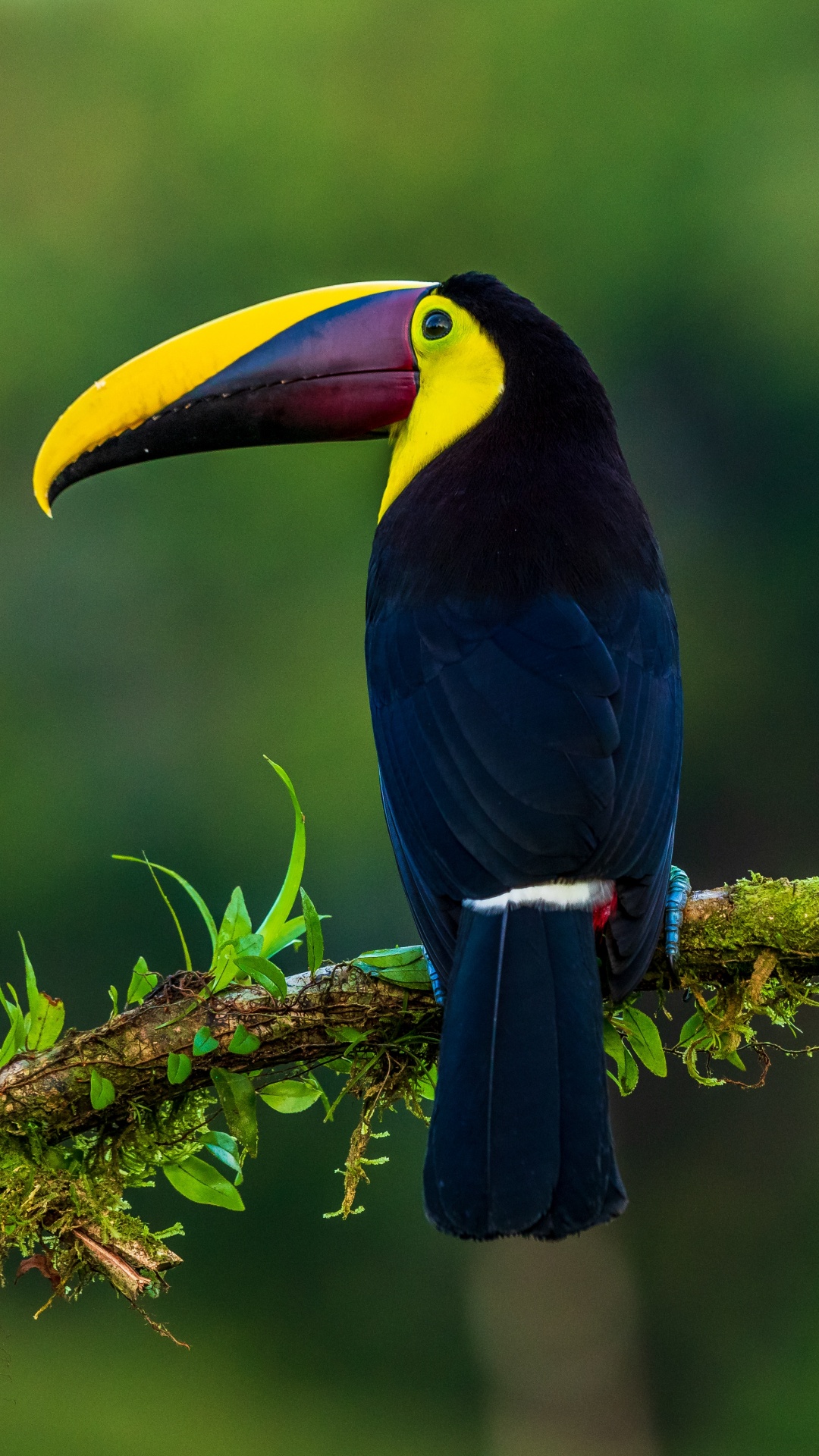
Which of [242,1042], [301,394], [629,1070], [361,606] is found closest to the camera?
[242,1042]

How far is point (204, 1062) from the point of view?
186cm

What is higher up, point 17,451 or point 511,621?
point 17,451

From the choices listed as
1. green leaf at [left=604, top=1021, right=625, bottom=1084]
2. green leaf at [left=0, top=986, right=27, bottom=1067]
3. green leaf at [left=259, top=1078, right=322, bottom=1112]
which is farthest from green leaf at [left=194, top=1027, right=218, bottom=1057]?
green leaf at [left=604, top=1021, right=625, bottom=1084]

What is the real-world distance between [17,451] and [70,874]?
277 cm

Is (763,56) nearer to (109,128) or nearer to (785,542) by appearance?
(785,542)

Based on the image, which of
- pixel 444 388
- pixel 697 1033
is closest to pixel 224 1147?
pixel 697 1033

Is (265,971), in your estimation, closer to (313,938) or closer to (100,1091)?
(313,938)

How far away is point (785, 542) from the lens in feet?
36.0

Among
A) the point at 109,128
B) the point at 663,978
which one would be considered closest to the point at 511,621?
the point at 663,978

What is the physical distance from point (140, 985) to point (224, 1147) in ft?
0.73

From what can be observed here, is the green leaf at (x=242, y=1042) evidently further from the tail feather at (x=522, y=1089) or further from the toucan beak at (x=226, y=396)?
the toucan beak at (x=226, y=396)

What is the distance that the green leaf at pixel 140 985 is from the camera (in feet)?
6.33

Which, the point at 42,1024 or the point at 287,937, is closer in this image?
the point at 42,1024

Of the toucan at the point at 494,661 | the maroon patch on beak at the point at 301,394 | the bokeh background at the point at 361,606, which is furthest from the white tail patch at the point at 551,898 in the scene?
the bokeh background at the point at 361,606
